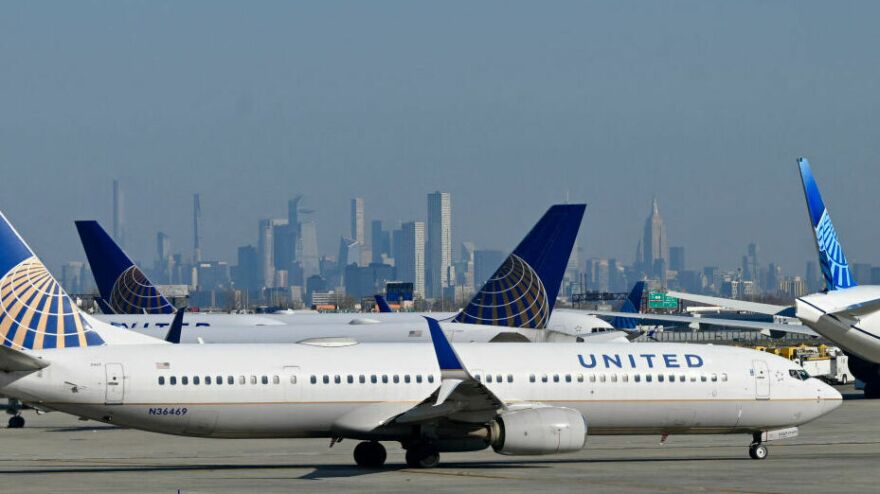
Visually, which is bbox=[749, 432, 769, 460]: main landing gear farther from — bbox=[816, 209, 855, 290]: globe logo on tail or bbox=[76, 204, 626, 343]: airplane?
bbox=[816, 209, 855, 290]: globe logo on tail

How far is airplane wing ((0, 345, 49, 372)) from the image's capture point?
108ft

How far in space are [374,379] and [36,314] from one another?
315 inches

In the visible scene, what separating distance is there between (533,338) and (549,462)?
17885 millimetres

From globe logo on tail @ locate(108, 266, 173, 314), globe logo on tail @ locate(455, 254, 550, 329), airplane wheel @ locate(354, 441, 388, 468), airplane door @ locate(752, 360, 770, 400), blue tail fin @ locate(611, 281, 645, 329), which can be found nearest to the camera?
airplane wheel @ locate(354, 441, 388, 468)

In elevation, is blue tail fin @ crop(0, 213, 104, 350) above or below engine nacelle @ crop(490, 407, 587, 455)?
above

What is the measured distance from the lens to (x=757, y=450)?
127 ft

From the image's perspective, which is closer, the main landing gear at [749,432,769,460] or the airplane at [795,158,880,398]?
the main landing gear at [749,432,769,460]

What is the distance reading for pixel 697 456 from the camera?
40.2 metres

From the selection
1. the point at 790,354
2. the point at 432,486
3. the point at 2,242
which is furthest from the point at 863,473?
the point at 790,354

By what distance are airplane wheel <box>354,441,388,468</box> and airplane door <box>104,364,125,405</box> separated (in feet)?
20.4

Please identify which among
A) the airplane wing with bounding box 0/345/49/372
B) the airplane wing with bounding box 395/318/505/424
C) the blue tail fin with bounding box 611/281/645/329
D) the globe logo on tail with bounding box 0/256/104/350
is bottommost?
the airplane wing with bounding box 395/318/505/424

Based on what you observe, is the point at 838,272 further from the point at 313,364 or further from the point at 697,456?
the point at 313,364

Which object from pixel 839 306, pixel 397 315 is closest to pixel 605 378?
pixel 839 306

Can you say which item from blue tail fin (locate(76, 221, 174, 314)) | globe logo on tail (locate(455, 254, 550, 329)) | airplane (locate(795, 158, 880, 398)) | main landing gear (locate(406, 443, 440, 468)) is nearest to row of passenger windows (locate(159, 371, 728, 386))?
main landing gear (locate(406, 443, 440, 468))
